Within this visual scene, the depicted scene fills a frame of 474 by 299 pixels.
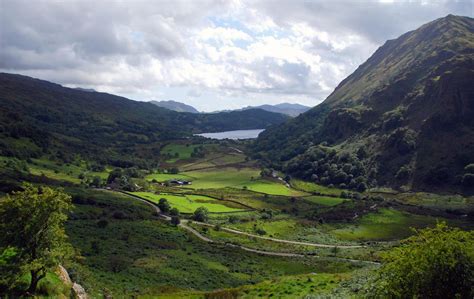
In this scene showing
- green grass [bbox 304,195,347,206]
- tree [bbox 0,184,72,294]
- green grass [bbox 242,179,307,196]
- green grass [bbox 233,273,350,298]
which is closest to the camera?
tree [bbox 0,184,72,294]

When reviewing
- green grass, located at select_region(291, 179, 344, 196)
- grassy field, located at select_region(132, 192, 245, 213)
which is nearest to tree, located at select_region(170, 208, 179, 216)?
grassy field, located at select_region(132, 192, 245, 213)

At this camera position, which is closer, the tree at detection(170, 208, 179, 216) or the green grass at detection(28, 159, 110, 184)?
the tree at detection(170, 208, 179, 216)

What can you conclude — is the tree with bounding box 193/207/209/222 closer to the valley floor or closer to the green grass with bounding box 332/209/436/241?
the valley floor

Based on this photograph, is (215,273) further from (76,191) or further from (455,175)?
(455,175)

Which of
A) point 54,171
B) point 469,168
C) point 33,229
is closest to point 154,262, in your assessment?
point 33,229

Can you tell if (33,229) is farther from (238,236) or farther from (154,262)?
(238,236)

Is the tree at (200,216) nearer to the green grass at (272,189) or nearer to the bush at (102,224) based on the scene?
the bush at (102,224)
